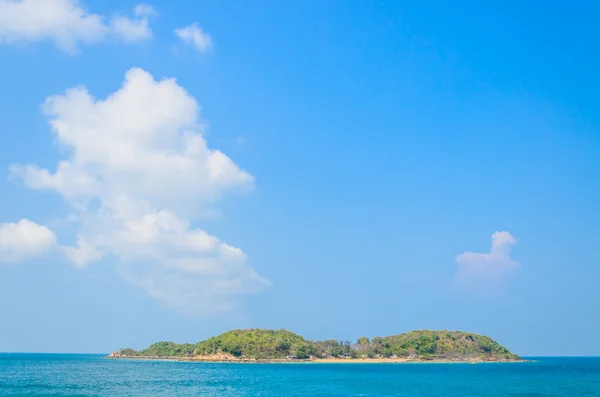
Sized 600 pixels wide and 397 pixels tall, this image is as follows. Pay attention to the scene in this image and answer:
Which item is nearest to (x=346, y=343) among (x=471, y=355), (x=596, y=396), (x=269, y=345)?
(x=269, y=345)

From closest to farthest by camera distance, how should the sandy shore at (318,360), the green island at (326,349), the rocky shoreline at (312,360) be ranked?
the sandy shore at (318,360) → the rocky shoreline at (312,360) → the green island at (326,349)

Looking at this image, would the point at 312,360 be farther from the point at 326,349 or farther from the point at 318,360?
the point at 326,349

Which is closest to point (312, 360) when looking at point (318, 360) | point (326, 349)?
point (318, 360)

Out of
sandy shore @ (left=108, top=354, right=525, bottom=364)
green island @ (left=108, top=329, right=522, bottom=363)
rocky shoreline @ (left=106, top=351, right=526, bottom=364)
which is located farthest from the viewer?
green island @ (left=108, top=329, right=522, bottom=363)

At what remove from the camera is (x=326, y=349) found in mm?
182625

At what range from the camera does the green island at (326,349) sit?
170500 millimetres

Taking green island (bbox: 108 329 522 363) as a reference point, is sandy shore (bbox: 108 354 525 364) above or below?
below

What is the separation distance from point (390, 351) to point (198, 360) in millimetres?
66177

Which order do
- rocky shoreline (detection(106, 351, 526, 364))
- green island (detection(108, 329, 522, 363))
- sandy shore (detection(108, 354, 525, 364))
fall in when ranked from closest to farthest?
sandy shore (detection(108, 354, 525, 364))
rocky shoreline (detection(106, 351, 526, 364))
green island (detection(108, 329, 522, 363))

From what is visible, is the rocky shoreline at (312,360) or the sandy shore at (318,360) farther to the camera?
the rocky shoreline at (312,360)

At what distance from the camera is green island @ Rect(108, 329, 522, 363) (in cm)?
17050

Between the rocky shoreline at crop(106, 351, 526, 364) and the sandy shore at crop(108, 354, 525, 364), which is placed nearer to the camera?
the sandy shore at crop(108, 354, 525, 364)

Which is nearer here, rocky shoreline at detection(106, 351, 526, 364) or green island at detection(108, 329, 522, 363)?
rocky shoreline at detection(106, 351, 526, 364)

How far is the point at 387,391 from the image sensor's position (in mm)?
68312
